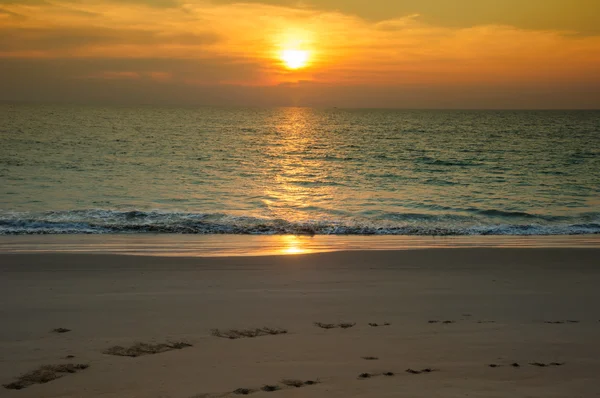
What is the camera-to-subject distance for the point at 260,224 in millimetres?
16094

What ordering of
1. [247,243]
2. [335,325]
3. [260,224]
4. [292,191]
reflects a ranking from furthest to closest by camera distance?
1. [292,191]
2. [260,224]
3. [247,243]
4. [335,325]

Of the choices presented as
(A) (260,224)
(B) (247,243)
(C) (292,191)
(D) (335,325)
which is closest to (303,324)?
(D) (335,325)

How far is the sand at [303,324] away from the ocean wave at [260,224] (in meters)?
4.33

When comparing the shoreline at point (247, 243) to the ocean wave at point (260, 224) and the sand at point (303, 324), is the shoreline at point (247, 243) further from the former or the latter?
the sand at point (303, 324)

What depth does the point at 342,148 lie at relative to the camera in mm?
48969

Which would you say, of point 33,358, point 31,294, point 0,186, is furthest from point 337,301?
point 0,186

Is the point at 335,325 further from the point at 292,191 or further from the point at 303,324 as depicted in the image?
the point at 292,191

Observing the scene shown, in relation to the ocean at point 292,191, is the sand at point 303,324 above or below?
above

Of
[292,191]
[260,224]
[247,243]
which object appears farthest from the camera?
[292,191]

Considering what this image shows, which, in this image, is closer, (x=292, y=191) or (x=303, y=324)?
(x=303, y=324)

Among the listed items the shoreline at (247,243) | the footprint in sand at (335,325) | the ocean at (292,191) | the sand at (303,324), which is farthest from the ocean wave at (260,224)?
the footprint in sand at (335,325)

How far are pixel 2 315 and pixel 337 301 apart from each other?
4.44 meters

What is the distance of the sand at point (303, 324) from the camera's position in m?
5.04

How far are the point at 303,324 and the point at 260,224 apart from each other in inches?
371
